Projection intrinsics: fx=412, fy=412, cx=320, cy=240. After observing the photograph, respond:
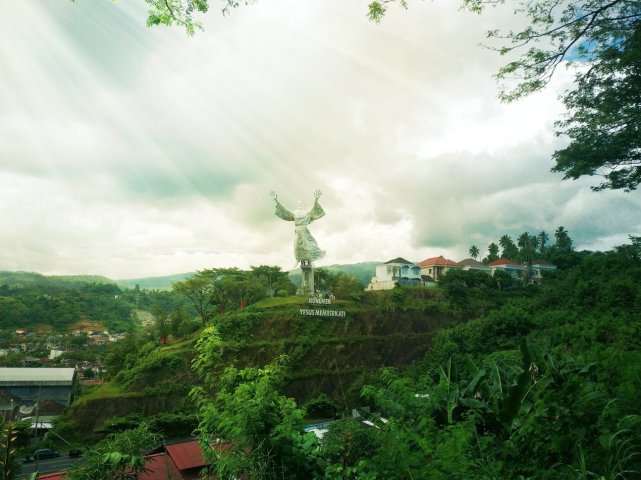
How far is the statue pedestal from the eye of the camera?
25578 millimetres

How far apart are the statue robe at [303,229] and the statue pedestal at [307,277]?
0.66m

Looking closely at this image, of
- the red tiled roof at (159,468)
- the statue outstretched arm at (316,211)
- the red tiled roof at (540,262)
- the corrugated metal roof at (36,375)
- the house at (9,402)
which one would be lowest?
the house at (9,402)

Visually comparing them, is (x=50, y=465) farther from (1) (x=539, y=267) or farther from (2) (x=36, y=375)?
(1) (x=539, y=267)

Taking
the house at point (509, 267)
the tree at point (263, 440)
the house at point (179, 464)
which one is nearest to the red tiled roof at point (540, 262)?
the house at point (509, 267)

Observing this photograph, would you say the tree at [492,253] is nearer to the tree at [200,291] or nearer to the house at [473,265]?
the house at [473,265]

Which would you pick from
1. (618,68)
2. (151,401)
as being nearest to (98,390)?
(151,401)

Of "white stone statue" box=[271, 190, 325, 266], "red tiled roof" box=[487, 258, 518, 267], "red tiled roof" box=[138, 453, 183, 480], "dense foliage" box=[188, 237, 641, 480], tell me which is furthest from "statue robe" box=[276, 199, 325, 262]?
"red tiled roof" box=[487, 258, 518, 267]

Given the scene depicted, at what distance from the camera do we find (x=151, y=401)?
735 inches

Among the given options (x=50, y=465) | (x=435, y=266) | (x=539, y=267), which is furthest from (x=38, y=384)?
(x=539, y=267)

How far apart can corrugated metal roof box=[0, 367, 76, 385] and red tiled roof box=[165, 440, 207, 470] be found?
17.4 metres

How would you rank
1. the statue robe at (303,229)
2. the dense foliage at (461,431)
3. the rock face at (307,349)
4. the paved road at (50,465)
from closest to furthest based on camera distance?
1. the dense foliage at (461,431)
2. the paved road at (50,465)
3. the rock face at (307,349)
4. the statue robe at (303,229)

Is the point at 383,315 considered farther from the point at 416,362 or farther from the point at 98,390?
the point at 98,390

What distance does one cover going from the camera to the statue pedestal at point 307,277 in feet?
83.9

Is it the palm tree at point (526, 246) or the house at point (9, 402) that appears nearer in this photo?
the house at point (9, 402)
